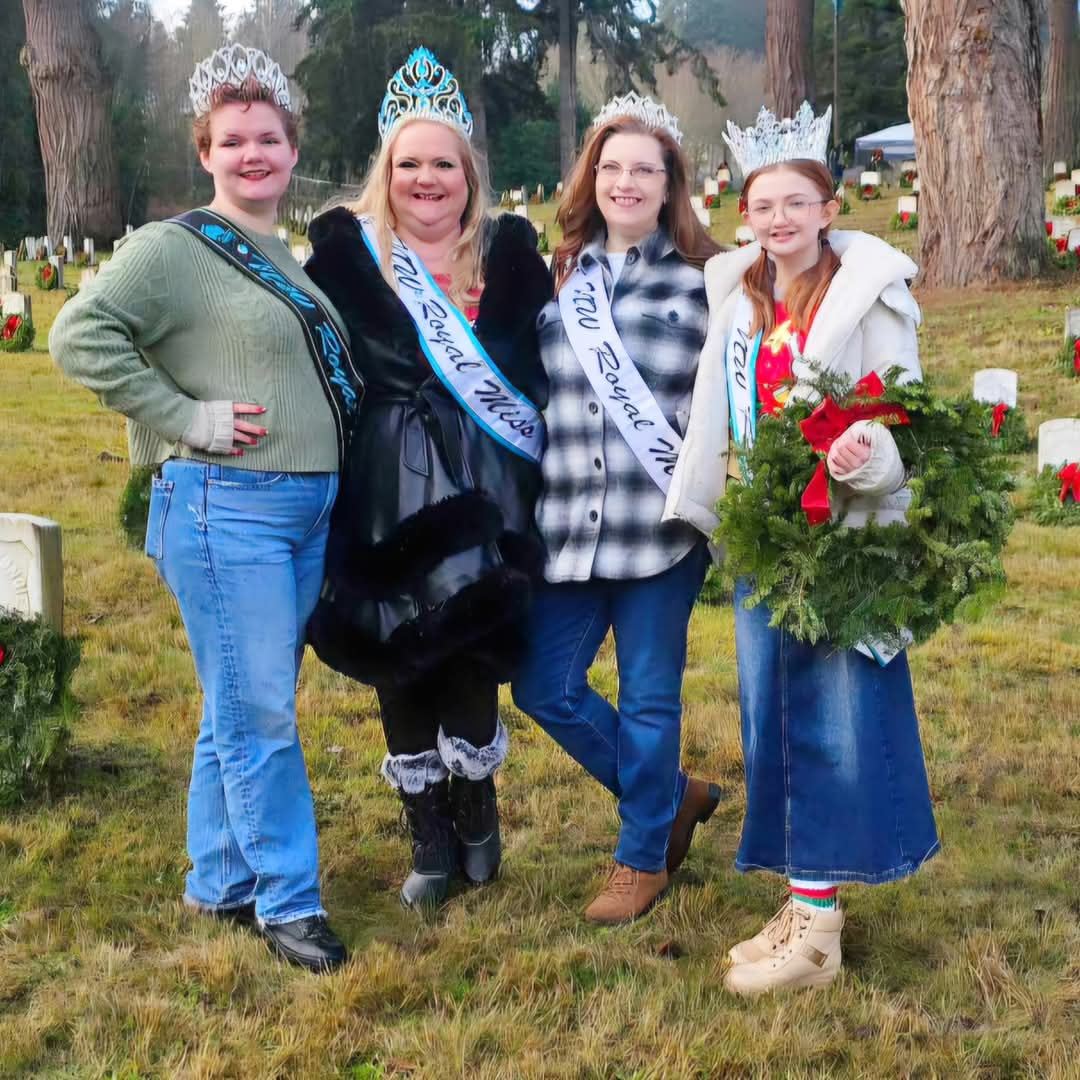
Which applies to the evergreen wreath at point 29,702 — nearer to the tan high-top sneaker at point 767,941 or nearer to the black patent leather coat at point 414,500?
the black patent leather coat at point 414,500

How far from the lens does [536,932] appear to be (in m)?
3.05

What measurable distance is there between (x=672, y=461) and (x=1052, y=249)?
970cm

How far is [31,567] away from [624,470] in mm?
1901

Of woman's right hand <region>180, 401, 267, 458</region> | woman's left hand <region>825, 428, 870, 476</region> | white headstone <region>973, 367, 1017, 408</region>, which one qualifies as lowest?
white headstone <region>973, 367, 1017, 408</region>

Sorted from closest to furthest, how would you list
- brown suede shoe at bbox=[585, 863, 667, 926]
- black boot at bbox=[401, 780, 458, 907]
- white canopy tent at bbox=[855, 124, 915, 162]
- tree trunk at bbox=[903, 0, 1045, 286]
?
1. brown suede shoe at bbox=[585, 863, 667, 926]
2. black boot at bbox=[401, 780, 458, 907]
3. tree trunk at bbox=[903, 0, 1045, 286]
4. white canopy tent at bbox=[855, 124, 915, 162]

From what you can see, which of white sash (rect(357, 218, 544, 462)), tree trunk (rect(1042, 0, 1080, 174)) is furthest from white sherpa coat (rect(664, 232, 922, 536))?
tree trunk (rect(1042, 0, 1080, 174))

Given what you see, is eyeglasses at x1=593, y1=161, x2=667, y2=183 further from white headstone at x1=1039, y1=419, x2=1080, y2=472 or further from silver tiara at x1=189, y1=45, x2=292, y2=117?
white headstone at x1=1039, y1=419, x2=1080, y2=472

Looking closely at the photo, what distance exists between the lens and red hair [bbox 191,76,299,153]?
2730mm

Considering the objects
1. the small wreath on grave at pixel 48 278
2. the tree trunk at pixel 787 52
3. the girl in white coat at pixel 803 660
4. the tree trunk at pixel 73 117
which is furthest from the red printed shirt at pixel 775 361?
the tree trunk at pixel 73 117

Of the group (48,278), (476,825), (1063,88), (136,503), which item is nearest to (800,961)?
(476,825)

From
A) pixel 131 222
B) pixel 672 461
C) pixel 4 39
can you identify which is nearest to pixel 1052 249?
pixel 672 461

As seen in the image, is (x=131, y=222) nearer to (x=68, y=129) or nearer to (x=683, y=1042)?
(x=68, y=129)

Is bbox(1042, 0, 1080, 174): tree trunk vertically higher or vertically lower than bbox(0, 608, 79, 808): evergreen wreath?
higher

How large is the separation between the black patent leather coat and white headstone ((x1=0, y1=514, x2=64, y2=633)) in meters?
1.21
